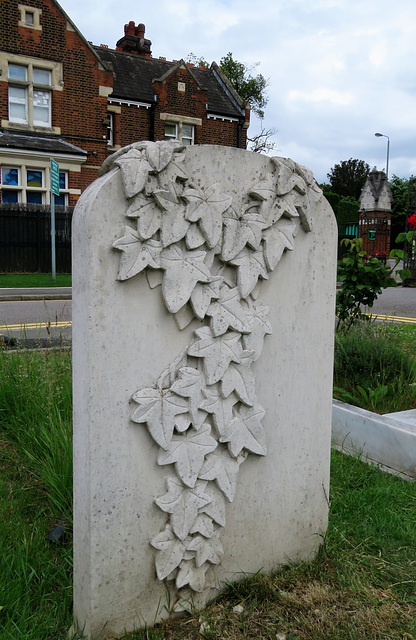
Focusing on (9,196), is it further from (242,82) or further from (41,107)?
(242,82)

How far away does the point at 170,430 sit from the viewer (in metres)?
1.70

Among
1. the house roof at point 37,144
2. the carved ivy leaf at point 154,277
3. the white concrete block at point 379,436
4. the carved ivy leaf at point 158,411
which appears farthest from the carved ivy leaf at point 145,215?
the house roof at point 37,144

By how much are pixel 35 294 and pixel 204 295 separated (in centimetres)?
1118

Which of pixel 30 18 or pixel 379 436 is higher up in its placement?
pixel 30 18

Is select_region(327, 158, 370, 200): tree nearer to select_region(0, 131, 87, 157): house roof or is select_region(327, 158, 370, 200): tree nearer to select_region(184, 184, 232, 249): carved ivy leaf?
select_region(0, 131, 87, 157): house roof

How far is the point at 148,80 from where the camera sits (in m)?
23.6

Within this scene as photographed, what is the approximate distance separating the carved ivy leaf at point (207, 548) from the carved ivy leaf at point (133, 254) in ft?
3.06

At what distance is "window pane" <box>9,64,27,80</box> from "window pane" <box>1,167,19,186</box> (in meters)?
3.31

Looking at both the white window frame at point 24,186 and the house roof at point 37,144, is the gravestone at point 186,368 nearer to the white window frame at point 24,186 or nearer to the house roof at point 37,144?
the house roof at point 37,144

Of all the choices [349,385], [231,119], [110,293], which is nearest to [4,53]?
[231,119]

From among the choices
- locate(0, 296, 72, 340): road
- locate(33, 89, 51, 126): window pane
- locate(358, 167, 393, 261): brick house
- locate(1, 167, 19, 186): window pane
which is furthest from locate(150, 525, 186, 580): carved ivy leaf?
locate(358, 167, 393, 261): brick house

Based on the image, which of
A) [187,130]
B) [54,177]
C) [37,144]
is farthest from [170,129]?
[54,177]

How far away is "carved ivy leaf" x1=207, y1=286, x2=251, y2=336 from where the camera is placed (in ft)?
5.84

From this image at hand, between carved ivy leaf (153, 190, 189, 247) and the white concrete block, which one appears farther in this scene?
the white concrete block
